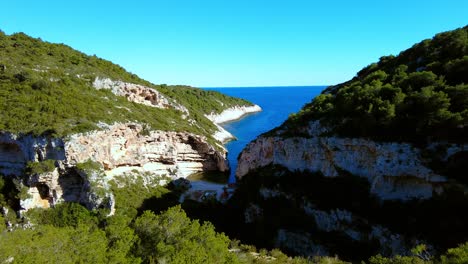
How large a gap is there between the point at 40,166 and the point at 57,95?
37.4 ft

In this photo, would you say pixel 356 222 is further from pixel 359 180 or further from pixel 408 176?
pixel 408 176

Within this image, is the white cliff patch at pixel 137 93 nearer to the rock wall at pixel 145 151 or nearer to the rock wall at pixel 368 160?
the rock wall at pixel 145 151

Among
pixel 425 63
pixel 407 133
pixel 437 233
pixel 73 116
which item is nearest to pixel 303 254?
pixel 437 233

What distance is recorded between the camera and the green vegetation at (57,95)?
3516cm

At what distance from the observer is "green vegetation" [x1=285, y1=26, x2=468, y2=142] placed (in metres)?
24.5

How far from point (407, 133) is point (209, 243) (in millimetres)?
18600

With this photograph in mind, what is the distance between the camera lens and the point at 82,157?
115 feet

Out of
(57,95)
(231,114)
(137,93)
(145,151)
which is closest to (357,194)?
(145,151)

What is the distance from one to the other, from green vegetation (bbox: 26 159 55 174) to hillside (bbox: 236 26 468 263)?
797 inches

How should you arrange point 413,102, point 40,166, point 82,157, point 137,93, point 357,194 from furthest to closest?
point 137,93 → point 82,157 → point 40,166 → point 413,102 → point 357,194

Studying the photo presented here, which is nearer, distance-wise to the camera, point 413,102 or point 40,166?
point 413,102

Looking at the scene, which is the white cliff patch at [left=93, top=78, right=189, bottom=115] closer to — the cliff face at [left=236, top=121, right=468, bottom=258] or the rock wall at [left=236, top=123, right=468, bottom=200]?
the rock wall at [left=236, top=123, right=468, bottom=200]

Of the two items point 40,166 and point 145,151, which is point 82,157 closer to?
point 40,166

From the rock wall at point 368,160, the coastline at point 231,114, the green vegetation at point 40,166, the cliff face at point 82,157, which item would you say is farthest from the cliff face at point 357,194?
the coastline at point 231,114
